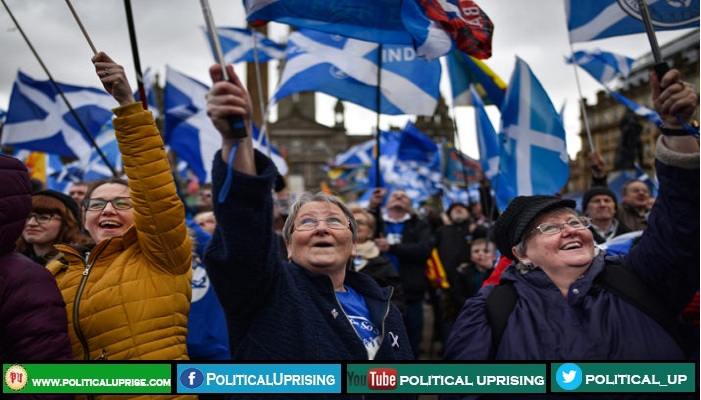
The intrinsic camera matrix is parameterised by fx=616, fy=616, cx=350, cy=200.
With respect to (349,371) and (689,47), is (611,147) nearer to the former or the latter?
(689,47)

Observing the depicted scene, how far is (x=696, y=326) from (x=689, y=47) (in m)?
20.2

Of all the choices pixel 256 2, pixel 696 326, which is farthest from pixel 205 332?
pixel 696 326

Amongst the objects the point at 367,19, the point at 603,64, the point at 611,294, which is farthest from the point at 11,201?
the point at 603,64

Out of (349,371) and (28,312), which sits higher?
(28,312)

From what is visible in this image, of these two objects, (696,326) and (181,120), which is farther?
(181,120)

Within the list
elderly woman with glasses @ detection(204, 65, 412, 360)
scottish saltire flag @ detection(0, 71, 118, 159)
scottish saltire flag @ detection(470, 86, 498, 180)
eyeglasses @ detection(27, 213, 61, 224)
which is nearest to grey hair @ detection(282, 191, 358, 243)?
elderly woman with glasses @ detection(204, 65, 412, 360)

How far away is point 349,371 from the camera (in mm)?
1811

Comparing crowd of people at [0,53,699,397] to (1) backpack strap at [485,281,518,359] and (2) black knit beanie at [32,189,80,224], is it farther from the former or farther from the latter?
(2) black knit beanie at [32,189,80,224]

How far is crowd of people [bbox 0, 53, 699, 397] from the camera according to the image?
1625mm

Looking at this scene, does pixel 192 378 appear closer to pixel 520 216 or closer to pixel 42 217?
pixel 520 216

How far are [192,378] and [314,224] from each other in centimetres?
61

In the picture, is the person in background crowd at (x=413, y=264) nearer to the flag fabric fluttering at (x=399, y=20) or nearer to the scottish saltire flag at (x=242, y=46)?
the flag fabric fluttering at (x=399, y=20)

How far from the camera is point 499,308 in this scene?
1908 mm

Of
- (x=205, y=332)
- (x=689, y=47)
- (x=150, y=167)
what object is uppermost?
(x=689, y=47)
